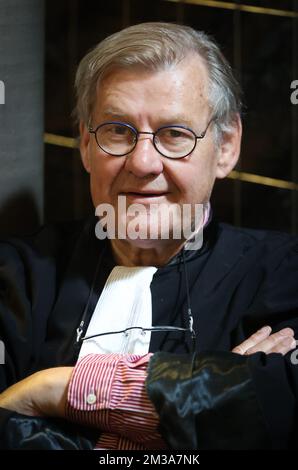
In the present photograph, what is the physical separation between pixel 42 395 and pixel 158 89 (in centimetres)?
78

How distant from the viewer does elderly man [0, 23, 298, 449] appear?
1.71 metres

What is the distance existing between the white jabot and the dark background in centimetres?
83

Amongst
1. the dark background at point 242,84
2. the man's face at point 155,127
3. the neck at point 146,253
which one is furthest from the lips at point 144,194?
the dark background at point 242,84

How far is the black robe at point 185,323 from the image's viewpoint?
1570 millimetres

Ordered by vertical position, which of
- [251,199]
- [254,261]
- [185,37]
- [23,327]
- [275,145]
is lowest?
[23,327]

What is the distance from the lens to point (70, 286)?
2.06 m

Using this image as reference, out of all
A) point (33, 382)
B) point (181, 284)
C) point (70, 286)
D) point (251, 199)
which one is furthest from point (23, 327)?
point (251, 199)

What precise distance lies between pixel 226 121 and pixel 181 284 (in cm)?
45

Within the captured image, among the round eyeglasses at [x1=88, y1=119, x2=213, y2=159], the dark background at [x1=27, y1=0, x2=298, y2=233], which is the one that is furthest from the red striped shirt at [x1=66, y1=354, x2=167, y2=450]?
the dark background at [x1=27, y1=0, x2=298, y2=233]

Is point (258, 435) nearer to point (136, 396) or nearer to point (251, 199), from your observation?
point (136, 396)

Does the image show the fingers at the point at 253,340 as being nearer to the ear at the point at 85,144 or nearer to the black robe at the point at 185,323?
the black robe at the point at 185,323

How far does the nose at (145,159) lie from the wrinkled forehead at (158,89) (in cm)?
8

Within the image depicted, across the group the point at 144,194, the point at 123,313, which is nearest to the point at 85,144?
the point at 144,194

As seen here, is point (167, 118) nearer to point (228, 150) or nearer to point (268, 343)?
point (228, 150)
